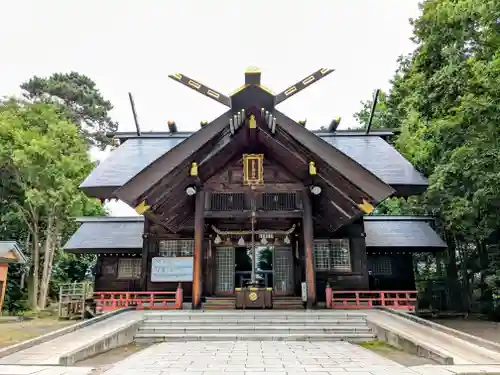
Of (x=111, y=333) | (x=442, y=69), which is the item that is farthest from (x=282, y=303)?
(x=442, y=69)

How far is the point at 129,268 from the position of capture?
16203mm

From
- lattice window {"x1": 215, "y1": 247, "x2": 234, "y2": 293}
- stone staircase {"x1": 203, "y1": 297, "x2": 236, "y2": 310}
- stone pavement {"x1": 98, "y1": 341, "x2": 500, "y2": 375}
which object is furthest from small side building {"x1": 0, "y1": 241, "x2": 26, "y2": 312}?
stone pavement {"x1": 98, "y1": 341, "x2": 500, "y2": 375}

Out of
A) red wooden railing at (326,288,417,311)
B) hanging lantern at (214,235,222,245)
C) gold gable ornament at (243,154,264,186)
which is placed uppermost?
gold gable ornament at (243,154,264,186)

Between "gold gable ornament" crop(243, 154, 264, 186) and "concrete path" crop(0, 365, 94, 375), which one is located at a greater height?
"gold gable ornament" crop(243, 154, 264, 186)

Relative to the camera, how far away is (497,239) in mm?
15602

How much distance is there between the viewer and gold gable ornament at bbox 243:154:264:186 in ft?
38.3

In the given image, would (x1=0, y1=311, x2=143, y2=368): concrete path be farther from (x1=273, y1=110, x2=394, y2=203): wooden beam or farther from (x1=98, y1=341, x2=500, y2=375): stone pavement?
(x1=273, y1=110, x2=394, y2=203): wooden beam

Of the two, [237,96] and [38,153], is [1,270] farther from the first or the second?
[237,96]

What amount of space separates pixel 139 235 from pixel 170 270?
3.15 meters

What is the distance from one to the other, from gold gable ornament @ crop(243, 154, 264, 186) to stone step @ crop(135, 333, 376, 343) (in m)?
4.83

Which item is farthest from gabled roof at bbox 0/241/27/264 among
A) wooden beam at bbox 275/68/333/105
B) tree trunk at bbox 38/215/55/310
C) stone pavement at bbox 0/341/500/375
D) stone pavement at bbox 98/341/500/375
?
wooden beam at bbox 275/68/333/105

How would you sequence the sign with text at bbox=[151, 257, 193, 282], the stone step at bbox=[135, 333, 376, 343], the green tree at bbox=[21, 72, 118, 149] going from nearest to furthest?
the stone step at bbox=[135, 333, 376, 343] → the sign with text at bbox=[151, 257, 193, 282] → the green tree at bbox=[21, 72, 118, 149]

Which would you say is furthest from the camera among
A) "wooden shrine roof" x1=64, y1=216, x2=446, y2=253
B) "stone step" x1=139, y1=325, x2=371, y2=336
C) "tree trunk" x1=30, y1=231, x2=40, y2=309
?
"tree trunk" x1=30, y1=231, x2=40, y2=309

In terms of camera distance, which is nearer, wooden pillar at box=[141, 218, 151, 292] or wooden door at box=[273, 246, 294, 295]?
wooden pillar at box=[141, 218, 151, 292]
